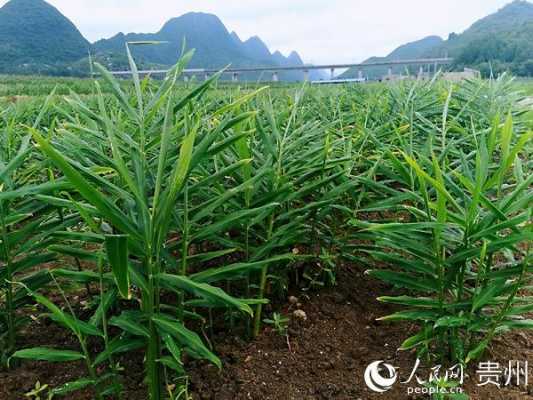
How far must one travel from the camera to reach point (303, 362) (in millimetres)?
1125

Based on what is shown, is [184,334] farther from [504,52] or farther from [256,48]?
[256,48]

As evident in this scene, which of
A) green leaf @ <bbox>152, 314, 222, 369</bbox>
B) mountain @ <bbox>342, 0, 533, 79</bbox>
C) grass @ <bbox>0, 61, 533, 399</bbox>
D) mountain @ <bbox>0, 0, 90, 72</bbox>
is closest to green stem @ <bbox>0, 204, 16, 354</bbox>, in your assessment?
grass @ <bbox>0, 61, 533, 399</bbox>

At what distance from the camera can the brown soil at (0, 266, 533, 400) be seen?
103 centimetres

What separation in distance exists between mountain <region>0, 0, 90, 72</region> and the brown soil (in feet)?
199

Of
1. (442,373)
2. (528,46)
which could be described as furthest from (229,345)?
(528,46)

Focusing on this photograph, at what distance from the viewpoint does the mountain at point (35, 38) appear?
59784mm

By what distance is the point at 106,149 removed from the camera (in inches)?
51.6

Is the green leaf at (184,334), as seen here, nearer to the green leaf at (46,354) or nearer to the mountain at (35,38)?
the green leaf at (46,354)

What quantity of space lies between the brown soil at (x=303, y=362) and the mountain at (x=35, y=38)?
199ft

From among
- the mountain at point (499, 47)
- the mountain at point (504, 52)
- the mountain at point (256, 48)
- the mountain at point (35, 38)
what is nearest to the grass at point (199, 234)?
the mountain at point (499, 47)

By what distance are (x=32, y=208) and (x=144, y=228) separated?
0.42 metres

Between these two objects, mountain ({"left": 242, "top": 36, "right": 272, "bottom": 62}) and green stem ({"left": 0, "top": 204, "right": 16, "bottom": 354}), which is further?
mountain ({"left": 242, "top": 36, "right": 272, "bottom": 62})

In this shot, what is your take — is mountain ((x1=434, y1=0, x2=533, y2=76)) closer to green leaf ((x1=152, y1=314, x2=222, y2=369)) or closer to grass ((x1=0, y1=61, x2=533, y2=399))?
grass ((x1=0, y1=61, x2=533, y2=399))

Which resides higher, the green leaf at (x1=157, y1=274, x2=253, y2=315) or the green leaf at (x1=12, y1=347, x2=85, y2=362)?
the green leaf at (x1=157, y1=274, x2=253, y2=315)
